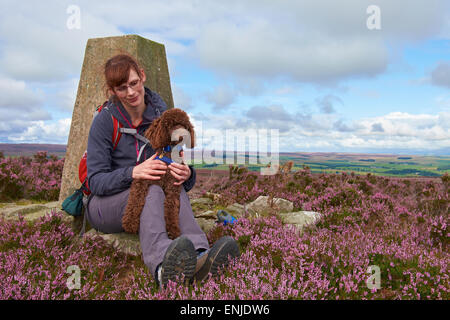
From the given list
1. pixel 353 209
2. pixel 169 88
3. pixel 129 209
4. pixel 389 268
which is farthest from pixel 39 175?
pixel 389 268

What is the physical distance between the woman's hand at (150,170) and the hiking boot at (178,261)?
→ 2.38 feet

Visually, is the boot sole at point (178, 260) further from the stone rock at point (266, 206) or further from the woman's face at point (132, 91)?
the stone rock at point (266, 206)

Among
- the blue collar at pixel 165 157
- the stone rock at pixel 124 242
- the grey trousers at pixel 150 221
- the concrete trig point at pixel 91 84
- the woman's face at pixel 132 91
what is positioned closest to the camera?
the grey trousers at pixel 150 221

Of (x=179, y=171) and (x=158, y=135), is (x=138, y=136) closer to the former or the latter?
(x=158, y=135)

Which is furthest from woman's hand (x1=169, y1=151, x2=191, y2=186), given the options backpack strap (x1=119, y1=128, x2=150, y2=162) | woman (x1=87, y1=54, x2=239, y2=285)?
backpack strap (x1=119, y1=128, x2=150, y2=162)

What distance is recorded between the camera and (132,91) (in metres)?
3.03

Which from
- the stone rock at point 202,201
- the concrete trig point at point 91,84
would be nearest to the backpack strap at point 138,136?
the concrete trig point at point 91,84

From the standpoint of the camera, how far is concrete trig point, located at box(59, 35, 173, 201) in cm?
442

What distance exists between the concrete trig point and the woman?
1.34 meters

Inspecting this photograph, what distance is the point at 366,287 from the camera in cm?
223

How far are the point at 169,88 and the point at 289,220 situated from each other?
2.97 m

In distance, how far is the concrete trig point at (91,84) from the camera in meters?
4.42

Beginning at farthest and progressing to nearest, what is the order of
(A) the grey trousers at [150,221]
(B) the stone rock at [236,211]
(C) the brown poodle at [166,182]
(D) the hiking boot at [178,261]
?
(B) the stone rock at [236,211]
(C) the brown poodle at [166,182]
(A) the grey trousers at [150,221]
(D) the hiking boot at [178,261]

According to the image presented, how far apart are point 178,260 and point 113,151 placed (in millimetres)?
1590
